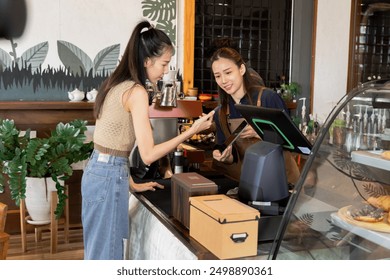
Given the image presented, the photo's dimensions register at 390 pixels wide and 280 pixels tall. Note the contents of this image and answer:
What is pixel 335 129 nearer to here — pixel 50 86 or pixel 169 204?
pixel 169 204

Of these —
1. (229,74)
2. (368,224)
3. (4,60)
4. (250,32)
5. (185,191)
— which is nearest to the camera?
(368,224)

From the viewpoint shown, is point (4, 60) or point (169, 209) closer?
point (169, 209)

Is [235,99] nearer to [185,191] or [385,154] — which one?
[185,191]

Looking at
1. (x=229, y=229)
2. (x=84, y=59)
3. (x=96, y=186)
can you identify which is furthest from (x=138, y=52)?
(x=84, y=59)

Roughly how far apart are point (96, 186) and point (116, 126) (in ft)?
0.85

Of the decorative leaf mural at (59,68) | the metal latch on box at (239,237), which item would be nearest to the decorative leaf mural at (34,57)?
the decorative leaf mural at (59,68)

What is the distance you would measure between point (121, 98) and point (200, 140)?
1951 mm

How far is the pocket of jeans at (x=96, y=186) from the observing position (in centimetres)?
187

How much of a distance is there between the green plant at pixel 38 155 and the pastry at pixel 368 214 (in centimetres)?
269

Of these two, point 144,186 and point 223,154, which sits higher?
point 223,154

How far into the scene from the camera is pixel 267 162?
1.51 metres

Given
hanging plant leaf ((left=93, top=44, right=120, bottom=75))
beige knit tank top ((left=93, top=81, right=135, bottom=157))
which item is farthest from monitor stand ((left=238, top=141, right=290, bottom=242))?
hanging plant leaf ((left=93, top=44, right=120, bottom=75))

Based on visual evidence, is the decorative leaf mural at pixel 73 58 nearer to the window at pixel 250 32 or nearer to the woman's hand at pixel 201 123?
the window at pixel 250 32
